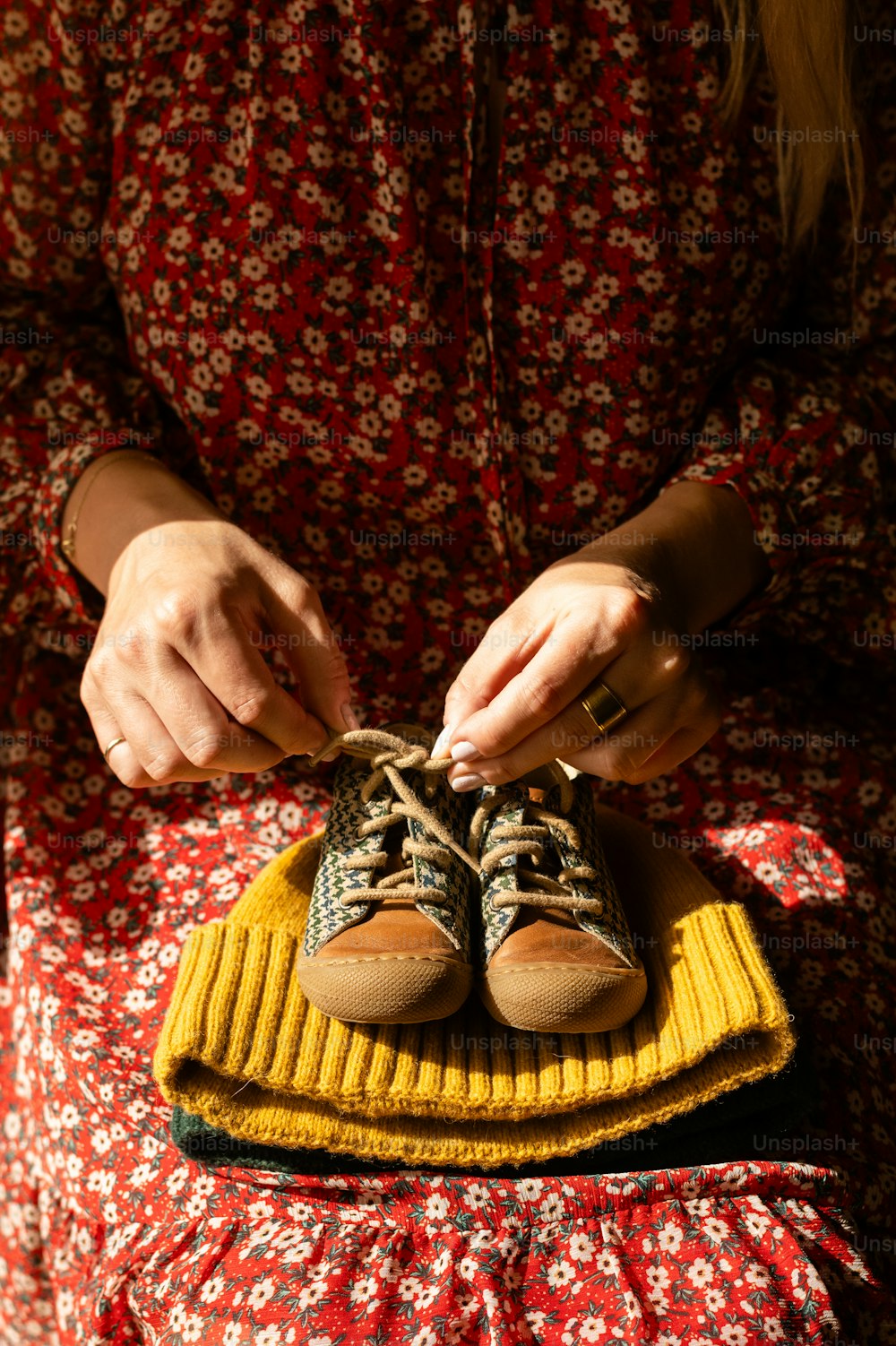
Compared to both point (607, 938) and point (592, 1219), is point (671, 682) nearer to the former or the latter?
point (607, 938)

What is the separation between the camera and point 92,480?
1.00 metres

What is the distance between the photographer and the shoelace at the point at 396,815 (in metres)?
0.80

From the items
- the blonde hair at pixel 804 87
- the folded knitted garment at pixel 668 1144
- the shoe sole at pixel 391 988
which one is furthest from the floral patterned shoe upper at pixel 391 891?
the blonde hair at pixel 804 87

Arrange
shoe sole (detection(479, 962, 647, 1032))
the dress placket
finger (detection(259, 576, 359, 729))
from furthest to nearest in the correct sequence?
the dress placket
finger (detection(259, 576, 359, 729))
shoe sole (detection(479, 962, 647, 1032))

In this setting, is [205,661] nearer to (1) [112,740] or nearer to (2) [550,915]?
(1) [112,740]

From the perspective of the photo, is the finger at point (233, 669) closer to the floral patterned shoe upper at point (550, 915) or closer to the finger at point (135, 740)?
the finger at point (135, 740)

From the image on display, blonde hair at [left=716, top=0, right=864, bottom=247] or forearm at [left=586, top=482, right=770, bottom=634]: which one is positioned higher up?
blonde hair at [left=716, top=0, right=864, bottom=247]

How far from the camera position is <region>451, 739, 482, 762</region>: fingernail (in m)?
0.80

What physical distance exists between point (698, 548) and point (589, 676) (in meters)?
0.21

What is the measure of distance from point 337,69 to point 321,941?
0.72 meters

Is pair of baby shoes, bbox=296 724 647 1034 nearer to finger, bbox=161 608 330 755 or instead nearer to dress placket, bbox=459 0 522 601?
finger, bbox=161 608 330 755

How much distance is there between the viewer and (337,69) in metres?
0.94

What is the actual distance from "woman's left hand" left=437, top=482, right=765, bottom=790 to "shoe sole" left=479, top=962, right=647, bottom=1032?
15 centimetres

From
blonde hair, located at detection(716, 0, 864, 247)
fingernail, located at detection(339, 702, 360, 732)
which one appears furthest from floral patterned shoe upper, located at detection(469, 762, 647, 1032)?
blonde hair, located at detection(716, 0, 864, 247)
